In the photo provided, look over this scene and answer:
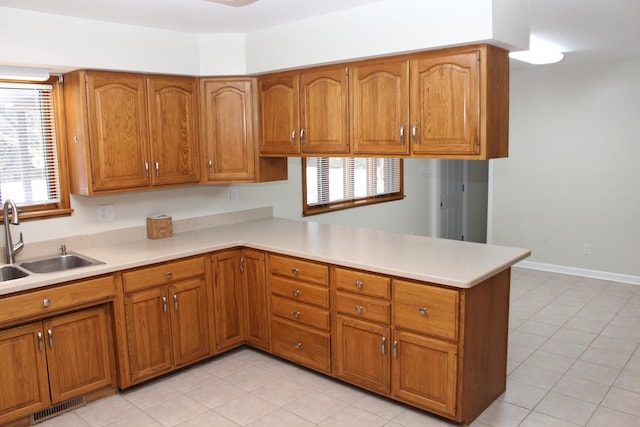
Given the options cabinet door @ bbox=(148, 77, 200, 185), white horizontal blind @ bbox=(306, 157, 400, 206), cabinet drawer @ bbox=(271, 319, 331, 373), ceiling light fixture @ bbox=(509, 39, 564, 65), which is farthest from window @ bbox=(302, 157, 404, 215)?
ceiling light fixture @ bbox=(509, 39, 564, 65)

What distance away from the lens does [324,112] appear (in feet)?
12.0

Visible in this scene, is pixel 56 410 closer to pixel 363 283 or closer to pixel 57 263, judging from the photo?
pixel 57 263

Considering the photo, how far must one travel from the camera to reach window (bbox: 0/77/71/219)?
A: 3.31 metres

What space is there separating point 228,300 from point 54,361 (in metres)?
1.19

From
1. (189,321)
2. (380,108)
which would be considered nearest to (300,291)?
(189,321)

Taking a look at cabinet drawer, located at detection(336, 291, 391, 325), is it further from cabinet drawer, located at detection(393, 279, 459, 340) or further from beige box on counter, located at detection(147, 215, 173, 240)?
beige box on counter, located at detection(147, 215, 173, 240)

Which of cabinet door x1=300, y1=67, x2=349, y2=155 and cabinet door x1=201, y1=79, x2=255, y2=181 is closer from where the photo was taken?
cabinet door x1=300, y1=67, x2=349, y2=155

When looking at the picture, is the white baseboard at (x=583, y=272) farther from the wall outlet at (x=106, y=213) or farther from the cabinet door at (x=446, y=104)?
the wall outlet at (x=106, y=213)

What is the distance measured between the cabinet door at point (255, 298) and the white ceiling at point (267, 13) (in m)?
1.57

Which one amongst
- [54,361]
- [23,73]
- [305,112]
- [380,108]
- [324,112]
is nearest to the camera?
[54,361]

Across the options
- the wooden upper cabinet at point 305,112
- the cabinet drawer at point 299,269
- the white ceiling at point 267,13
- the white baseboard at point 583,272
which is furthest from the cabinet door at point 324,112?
the white baseboard at point 583,272

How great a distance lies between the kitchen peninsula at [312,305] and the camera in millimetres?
2828

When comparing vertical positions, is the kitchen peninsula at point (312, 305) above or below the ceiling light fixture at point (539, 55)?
below

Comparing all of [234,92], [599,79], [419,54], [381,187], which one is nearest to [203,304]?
[234,92]
